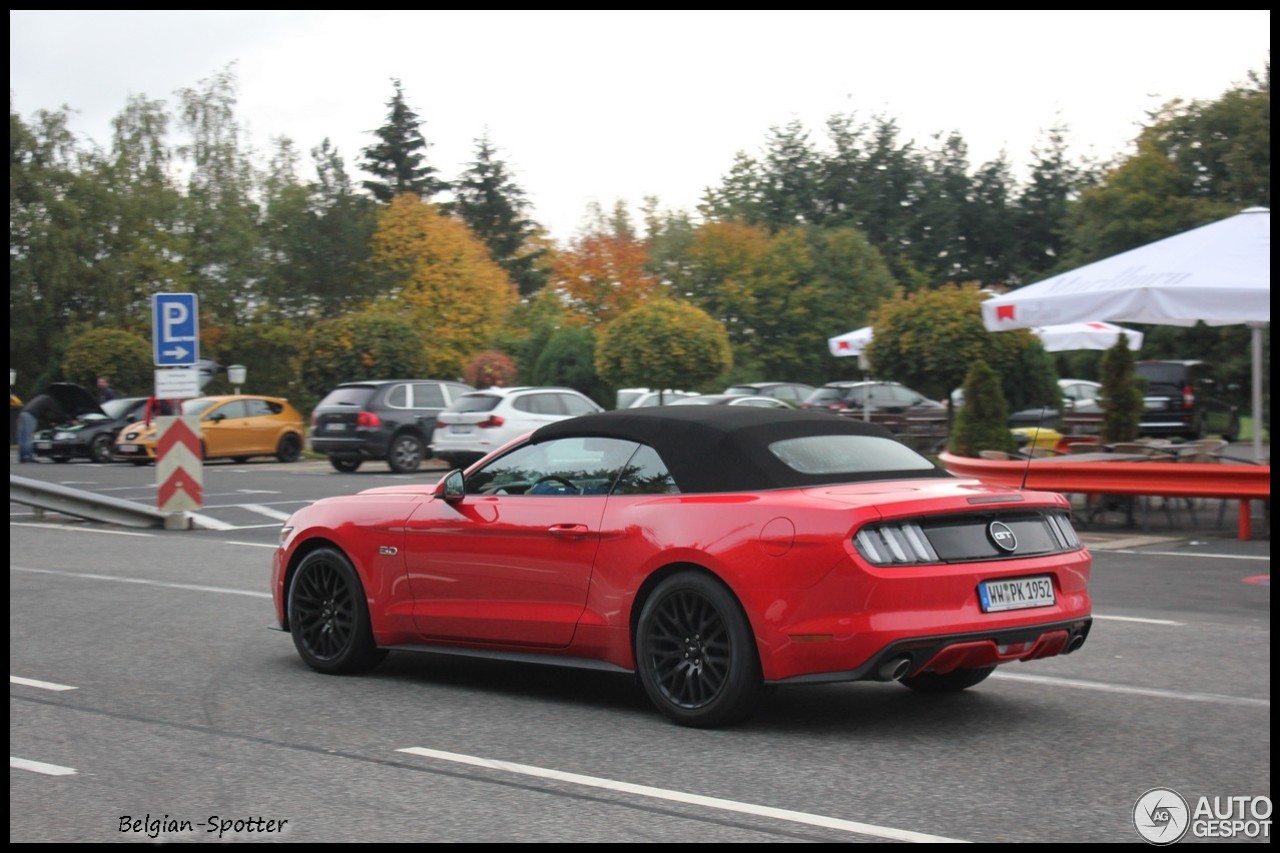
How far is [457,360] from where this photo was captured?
5647 centimetres

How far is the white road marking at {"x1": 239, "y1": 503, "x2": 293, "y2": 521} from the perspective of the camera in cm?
1967

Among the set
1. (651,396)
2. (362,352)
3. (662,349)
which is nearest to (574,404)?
(662,349)

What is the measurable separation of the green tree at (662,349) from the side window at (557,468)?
26261mm

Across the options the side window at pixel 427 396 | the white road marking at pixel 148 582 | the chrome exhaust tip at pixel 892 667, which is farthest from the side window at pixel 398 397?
the chrome exhaust tip at pixel 892 667

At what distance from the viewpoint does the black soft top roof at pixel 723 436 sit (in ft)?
22.7

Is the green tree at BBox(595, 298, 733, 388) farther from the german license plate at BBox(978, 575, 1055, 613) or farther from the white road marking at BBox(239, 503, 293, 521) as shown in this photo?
the german license plate at BBox(978, 575, 1055, 613)

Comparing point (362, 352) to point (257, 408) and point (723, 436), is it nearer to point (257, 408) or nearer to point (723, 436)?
point (257, 408)

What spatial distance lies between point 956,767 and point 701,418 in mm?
2156

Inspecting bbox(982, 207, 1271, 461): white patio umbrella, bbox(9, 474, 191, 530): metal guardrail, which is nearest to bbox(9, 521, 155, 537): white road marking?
bbox(9, 474, 191, 530): metal guardrail

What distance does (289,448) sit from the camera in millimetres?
34844

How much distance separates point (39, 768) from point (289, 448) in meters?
29.3

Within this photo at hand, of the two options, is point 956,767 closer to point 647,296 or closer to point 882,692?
point 882,692

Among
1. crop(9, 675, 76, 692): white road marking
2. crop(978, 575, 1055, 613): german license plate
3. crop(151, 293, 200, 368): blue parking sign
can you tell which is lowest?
crop(9, 675, 76, 692): white road marking

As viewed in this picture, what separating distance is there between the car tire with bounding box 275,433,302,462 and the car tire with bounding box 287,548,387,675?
2664 centimetres
